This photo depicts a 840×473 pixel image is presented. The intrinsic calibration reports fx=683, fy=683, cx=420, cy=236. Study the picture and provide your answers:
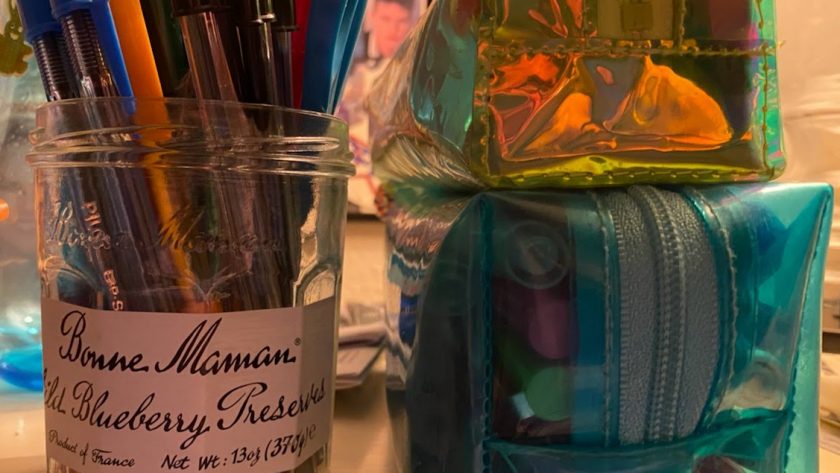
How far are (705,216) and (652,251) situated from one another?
0.8 inches

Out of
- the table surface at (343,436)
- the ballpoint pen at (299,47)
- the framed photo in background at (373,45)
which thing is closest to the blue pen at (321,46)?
the ballpoint pen at (299,47)

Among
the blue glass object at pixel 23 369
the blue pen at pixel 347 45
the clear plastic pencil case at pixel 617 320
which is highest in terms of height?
the blue pen at pixel 347 45

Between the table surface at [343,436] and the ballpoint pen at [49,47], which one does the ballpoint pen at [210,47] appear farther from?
the table surface at [343,436]

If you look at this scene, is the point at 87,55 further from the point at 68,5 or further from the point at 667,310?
the point at 667,310

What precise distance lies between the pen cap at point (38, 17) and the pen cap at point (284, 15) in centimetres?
6

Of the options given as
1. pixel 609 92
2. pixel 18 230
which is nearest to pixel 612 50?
pixel 609 92

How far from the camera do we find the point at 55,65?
20 cm

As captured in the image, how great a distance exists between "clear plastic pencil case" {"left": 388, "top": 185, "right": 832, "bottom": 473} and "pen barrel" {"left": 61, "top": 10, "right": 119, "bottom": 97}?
4.2 inches

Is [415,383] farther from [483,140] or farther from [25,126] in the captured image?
[25,126]

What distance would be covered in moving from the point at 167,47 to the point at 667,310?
0.54ft

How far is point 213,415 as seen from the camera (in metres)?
0.19

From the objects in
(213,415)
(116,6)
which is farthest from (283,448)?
(116,6)

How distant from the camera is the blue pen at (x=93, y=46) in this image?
0.18 meters

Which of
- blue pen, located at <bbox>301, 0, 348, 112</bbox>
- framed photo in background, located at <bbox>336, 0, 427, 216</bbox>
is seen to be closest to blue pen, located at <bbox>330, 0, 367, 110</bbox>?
blue pen, located at <bbox>301, 0, 348, 112</bbox>
